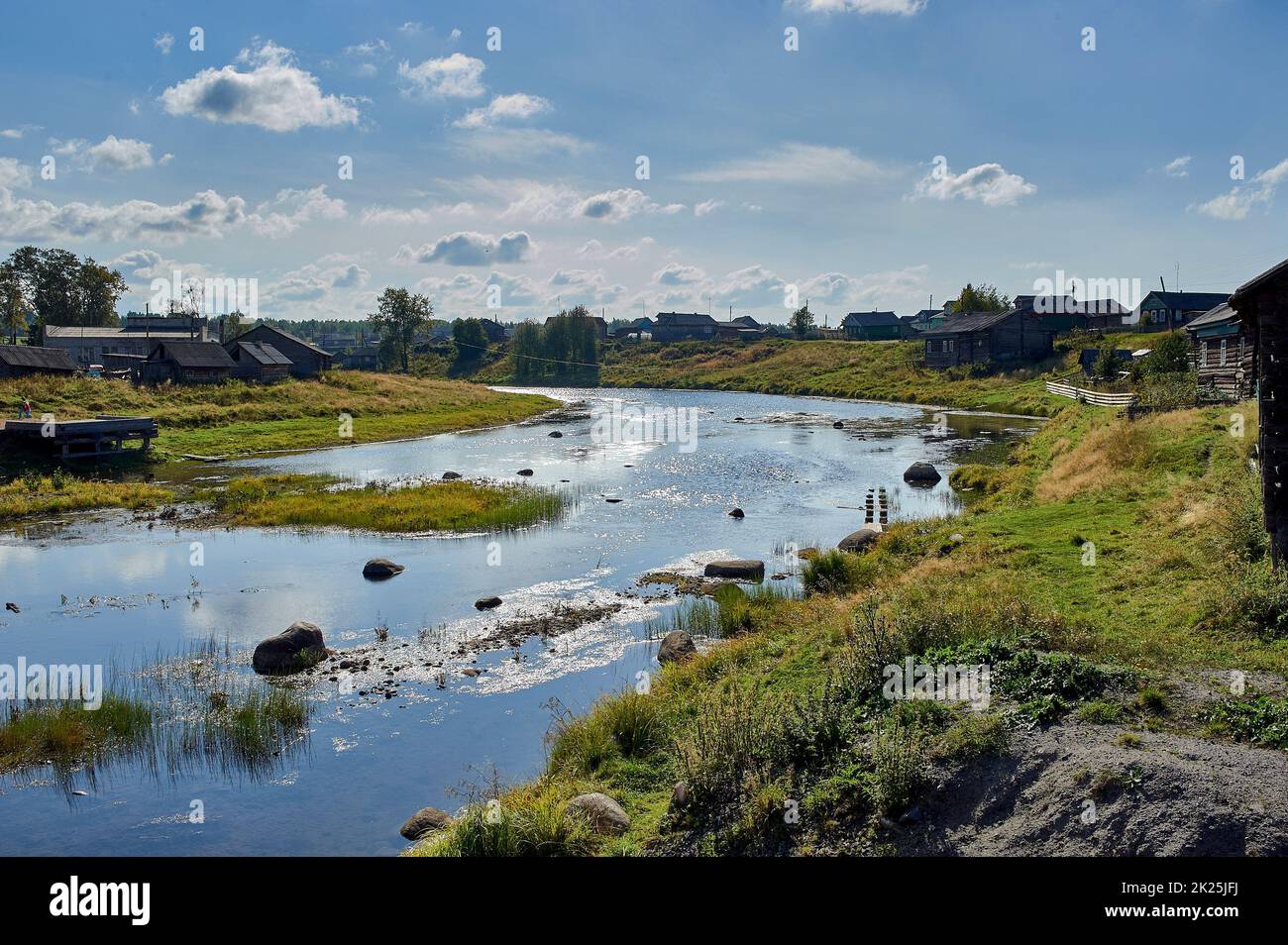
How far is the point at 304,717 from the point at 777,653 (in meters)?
8.26

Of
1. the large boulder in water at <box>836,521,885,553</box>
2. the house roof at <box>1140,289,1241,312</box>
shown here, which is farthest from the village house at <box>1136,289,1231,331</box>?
the large boulder in water at <box>836,521,885,553</box>

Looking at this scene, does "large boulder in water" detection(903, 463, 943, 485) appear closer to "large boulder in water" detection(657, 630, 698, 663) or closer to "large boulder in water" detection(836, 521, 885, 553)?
"large boulder in water" detection(836, 521, 885, 553)

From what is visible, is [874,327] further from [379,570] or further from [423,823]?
[423,823]

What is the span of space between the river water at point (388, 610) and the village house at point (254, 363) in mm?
31377

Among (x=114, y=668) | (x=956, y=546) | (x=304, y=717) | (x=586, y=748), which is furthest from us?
(x=956, y=546)

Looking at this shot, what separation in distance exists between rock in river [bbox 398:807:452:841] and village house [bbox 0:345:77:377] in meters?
59.6

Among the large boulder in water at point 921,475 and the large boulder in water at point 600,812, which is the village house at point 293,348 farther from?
the large boulder in water at point 600,812

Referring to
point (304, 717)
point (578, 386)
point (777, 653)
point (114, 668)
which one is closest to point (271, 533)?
point (114, 668)

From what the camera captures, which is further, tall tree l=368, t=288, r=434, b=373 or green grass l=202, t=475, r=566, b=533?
tall tree l=368, t=288, r=434, b=373

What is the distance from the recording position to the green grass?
33188 mm

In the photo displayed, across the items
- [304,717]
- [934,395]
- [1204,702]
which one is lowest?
[304,717]

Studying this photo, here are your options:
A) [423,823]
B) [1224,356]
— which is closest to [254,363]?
[1224,356]
